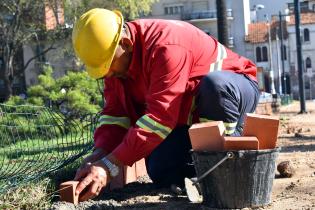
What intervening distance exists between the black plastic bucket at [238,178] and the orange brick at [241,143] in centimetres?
3

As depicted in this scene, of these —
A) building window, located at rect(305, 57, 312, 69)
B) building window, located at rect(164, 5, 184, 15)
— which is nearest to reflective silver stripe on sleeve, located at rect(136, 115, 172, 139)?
building window, located at rect(164, 5, 184, 15)

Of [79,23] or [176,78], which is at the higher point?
[79,23]

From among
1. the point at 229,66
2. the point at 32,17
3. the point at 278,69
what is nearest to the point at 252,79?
the point at 229,66

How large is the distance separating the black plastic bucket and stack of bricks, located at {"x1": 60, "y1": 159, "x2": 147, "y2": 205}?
29.3 inches

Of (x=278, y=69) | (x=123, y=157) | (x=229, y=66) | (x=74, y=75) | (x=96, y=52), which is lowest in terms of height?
(x=278, y=69)

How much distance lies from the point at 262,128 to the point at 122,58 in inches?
37.6

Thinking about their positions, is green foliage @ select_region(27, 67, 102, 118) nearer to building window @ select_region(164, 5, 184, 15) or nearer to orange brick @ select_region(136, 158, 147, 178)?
orange brick @ select_region(136, 158, 147, 178)

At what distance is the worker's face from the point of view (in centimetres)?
378

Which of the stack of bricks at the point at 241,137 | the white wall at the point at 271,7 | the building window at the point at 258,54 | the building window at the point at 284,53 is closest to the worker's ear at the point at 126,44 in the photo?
the stack of bricks at the point at 241,137

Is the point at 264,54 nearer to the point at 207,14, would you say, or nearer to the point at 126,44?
the point at 207,14

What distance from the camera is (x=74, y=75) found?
14.4 m

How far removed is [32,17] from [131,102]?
1096 inches

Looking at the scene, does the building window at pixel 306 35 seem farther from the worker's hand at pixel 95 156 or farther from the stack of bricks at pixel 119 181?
the worker's hand at pixel 95 156

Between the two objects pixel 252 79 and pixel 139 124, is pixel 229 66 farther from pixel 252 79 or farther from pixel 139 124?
pixel 139 124
